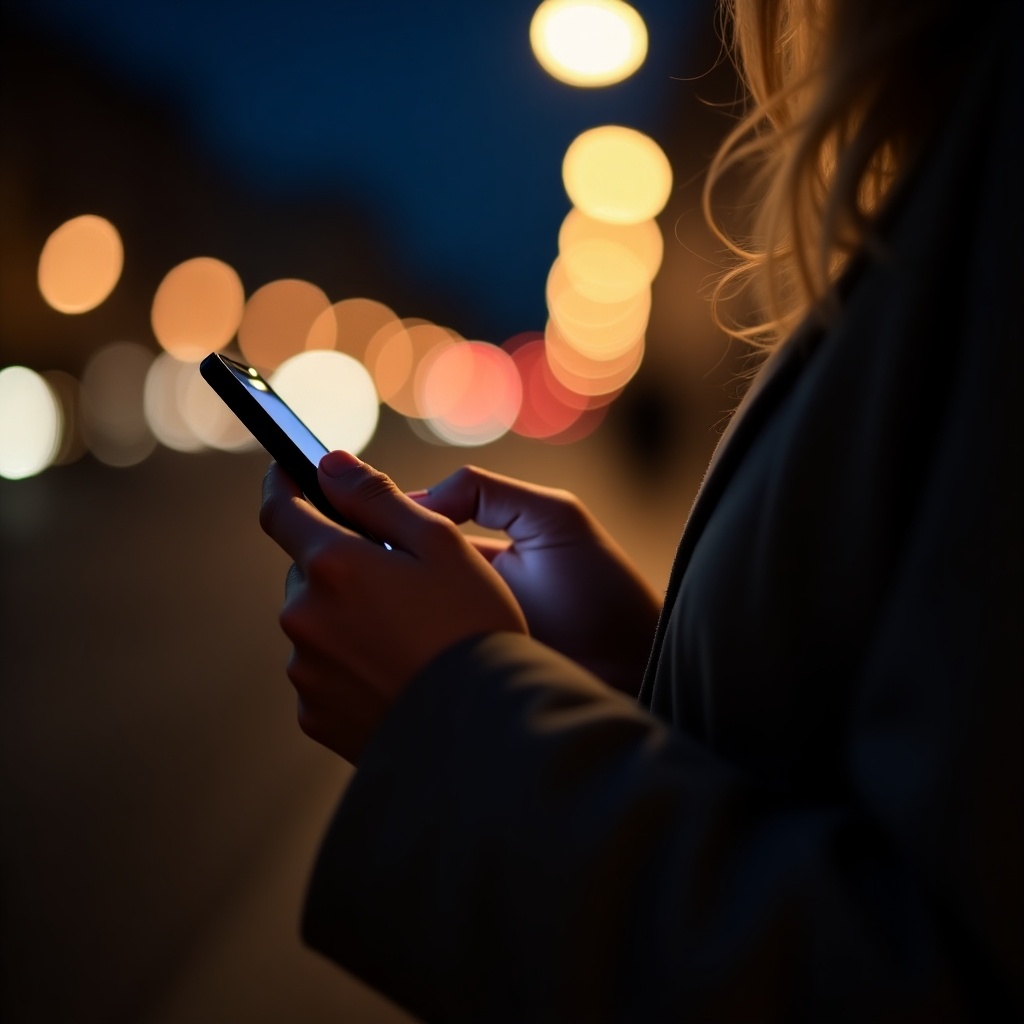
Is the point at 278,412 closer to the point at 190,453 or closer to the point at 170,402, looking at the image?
the point at 190,453

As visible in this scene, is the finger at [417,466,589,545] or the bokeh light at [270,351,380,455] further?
the bokeh light at [270,351,380,455]

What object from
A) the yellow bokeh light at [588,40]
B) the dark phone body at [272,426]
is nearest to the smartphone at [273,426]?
the dark phone body at [272,426]

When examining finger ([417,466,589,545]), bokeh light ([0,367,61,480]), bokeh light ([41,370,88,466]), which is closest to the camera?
finger ([417,466,589,545])

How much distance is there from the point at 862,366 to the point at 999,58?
0.26 meters

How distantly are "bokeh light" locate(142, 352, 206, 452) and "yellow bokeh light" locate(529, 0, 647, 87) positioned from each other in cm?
1589

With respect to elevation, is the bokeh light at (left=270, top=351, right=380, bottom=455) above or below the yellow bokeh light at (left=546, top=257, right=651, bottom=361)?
above

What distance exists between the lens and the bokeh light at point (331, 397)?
22891mm

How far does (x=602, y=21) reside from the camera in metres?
4.70

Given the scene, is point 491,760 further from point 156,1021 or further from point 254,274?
point 254,274

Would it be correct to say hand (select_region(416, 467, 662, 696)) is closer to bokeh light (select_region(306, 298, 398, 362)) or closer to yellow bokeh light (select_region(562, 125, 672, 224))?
yellow bokeh light (select_region(562, 125, 672, 224))

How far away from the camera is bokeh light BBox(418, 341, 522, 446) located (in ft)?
114

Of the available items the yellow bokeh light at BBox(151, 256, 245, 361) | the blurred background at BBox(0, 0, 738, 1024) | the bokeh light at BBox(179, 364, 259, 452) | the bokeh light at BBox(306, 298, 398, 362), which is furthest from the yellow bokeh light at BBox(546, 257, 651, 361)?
the bokeh light at BBox(306, 298, 398, 362)

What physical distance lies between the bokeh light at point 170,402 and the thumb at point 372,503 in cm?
1910

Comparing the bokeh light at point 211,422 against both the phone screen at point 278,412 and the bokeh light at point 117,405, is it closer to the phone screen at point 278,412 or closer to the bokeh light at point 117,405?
the bokeh light at point 117,405
